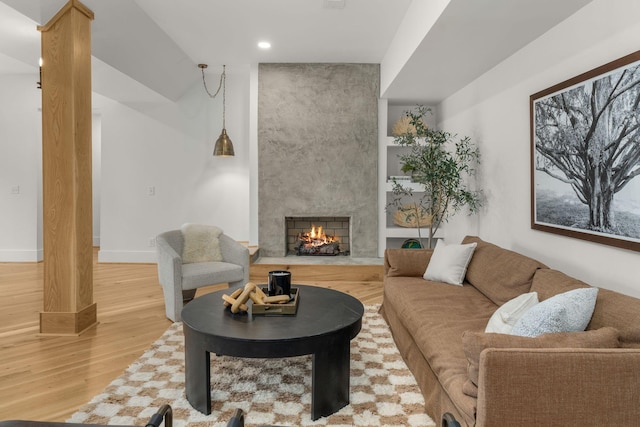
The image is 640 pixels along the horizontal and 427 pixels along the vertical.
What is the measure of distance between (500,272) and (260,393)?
67.1 inches

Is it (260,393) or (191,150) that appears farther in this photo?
(191,150)

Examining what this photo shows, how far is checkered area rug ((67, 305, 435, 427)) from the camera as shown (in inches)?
83.0

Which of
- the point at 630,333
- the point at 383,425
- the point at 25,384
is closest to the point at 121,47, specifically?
the point at 25,384

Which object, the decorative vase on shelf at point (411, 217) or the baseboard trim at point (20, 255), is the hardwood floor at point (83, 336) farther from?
the decorative vase on shelf at point (411, 217)

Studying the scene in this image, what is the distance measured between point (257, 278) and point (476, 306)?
298 cm

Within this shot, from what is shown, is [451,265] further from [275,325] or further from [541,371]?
[541,371]

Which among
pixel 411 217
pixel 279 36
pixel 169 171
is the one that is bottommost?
pixel 411 217

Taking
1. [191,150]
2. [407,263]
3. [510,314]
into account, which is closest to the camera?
[510,314]

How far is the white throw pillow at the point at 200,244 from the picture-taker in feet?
13.9

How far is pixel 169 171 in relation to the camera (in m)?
6.26

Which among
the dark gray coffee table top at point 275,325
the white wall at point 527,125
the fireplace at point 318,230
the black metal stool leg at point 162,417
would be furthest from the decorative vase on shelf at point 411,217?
the black metal stool leg at point 162,417

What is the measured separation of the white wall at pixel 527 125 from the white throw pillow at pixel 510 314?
27.2 inches

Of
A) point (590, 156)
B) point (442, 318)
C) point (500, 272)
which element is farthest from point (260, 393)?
point (590, 156)

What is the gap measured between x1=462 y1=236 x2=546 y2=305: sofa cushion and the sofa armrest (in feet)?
4.04
